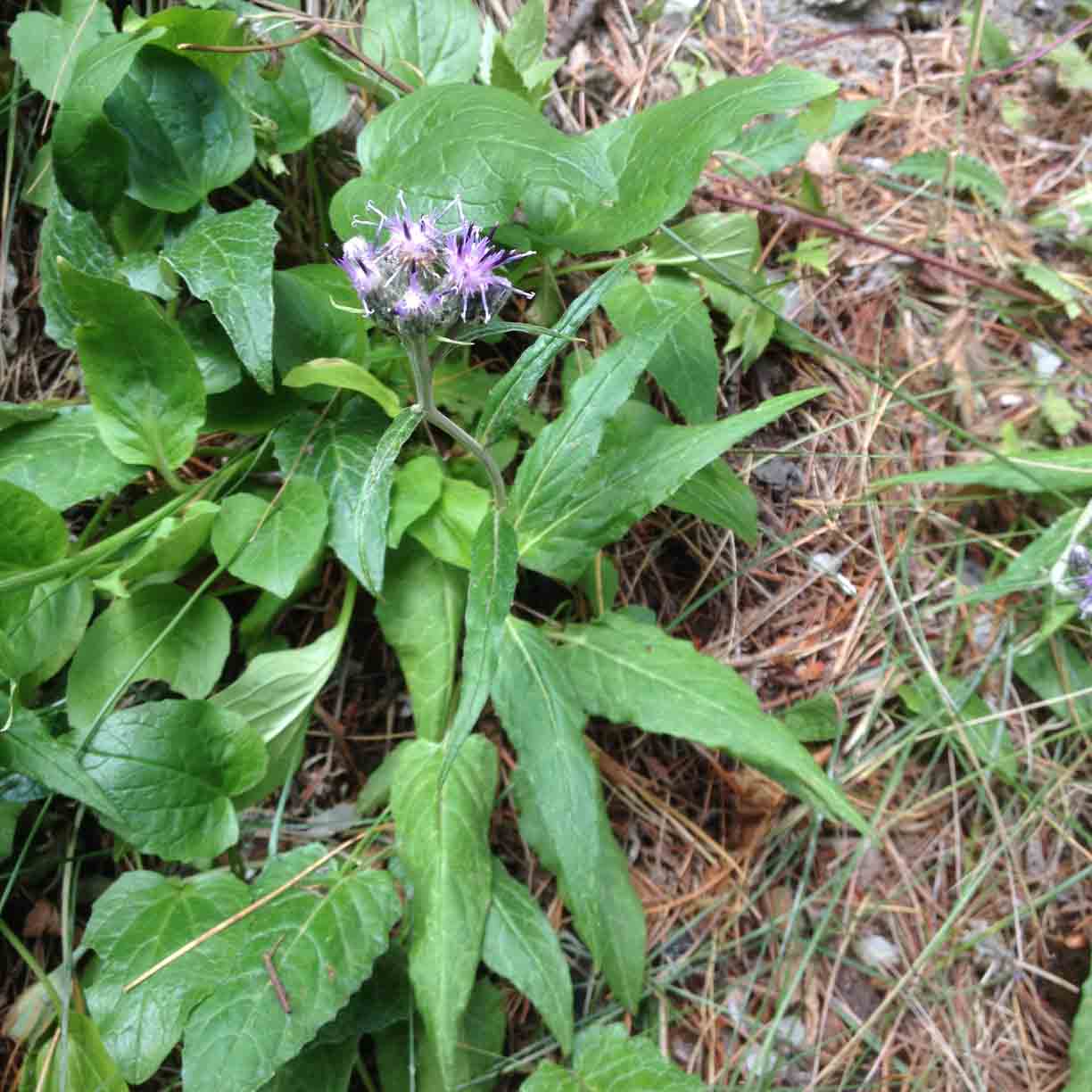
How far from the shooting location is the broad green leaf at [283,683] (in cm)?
158

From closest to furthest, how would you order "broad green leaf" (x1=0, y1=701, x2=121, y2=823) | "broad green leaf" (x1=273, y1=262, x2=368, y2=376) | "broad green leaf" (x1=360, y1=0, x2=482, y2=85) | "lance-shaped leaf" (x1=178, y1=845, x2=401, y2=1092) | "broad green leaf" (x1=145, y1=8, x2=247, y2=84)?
1. "lance-shaped leaf" (x1=178, y1=845, x2=401, y2=1092)
2. "broad green leaf" (x1=0, y1=701, x2=121, y2=823)
3. "broad green leaf" (x1=145, y1=8, x2=247, y2=84)
4. "broad green leaf" (x1=273, y1=262, x2=368, y2=376)
5. "broad green leaf" (x1=360, y1=0, x2=482, y2=85)

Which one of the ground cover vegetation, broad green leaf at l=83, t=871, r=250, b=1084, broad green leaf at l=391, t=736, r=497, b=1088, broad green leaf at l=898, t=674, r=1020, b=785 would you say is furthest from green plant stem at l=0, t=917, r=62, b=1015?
broad green leaf at l=898, t=674, r=1020, b=785

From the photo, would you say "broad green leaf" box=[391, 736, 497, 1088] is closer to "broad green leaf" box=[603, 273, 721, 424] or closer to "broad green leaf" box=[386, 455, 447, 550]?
"broad green leaf" box=[386, 455, 447, 550]

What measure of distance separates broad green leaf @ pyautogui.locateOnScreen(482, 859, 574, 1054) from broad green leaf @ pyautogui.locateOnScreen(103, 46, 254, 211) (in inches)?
51.0

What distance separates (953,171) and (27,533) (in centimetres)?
194

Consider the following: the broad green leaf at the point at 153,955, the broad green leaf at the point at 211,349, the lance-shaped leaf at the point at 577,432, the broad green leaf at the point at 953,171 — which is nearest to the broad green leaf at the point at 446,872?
the broad green leaf at the point at 153,955

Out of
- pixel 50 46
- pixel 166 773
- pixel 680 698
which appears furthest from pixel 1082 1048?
pixel 50 46

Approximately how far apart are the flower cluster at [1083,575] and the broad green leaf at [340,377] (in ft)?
3.96

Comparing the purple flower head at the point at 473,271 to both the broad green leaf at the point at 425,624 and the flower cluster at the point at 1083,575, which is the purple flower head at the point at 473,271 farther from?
the flower cluster at the point at 1083,575

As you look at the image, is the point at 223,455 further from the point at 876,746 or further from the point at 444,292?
the point at 876,746

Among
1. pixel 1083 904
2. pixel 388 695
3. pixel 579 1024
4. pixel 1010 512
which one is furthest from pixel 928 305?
pixel 579 1024

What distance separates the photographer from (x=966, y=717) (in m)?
1.80

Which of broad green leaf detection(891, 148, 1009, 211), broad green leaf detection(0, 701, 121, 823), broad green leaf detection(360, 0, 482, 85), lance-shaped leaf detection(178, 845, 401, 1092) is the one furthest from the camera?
broad green leaf detection(891, 148, 1009, 211)

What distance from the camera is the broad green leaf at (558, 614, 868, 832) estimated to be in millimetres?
1393
